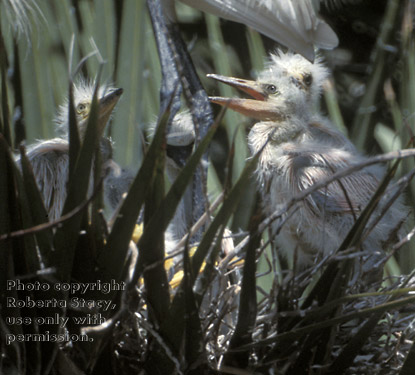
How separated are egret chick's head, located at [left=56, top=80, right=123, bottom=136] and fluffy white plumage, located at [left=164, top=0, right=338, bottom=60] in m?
0.27

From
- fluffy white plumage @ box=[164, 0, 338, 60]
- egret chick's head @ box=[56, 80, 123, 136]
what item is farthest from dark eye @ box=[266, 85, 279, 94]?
egret chick's head @ box=[56, 80, 123, 136]

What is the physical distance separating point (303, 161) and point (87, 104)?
408mm

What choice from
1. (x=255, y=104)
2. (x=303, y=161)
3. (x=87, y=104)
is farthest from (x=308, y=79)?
(x=87, y=104)

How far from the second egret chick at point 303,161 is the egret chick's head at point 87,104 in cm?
21

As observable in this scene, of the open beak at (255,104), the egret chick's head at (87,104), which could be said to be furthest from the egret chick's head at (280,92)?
the egret chick's head at (87,104)

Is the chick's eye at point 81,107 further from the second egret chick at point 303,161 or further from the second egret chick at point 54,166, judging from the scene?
the second egret chick at point 303,161

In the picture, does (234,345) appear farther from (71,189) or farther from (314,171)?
(314,171)

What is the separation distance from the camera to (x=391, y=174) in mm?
771

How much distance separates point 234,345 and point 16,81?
1.09 metres

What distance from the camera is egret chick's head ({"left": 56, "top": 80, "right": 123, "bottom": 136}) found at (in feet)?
3.67

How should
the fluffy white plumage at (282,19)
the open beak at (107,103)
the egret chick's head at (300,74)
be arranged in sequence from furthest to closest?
the egret chick's head at (300,74)
the fluffy white plumage at (282,19)
the open beak at (107,103)

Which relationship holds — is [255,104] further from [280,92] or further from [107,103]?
[107,103]

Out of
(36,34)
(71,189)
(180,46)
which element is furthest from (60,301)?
(36,34)

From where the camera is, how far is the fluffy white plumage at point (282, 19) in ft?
4.13
